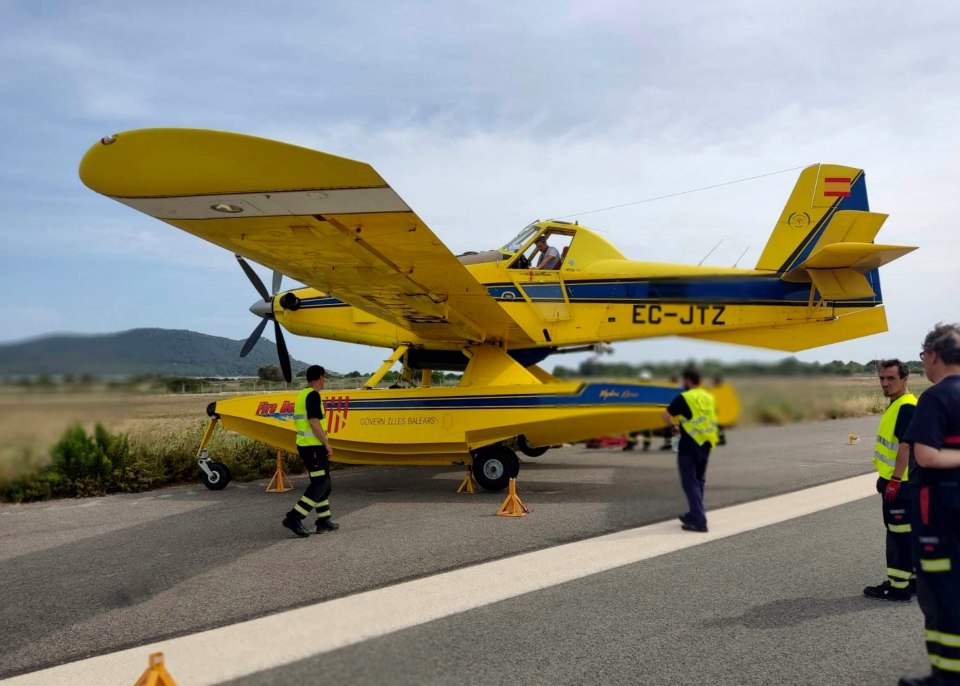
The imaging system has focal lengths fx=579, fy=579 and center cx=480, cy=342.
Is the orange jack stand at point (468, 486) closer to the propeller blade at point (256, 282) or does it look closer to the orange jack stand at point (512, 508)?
the orange jack stand at point (512, 508)

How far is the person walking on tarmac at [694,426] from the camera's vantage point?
1.90 m

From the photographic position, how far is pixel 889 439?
186 inches

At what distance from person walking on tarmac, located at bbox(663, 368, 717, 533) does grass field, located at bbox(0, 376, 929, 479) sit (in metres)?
0.10

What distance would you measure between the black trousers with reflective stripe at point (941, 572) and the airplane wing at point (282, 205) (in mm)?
4145

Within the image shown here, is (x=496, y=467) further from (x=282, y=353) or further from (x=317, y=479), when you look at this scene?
(x=282, y=353)

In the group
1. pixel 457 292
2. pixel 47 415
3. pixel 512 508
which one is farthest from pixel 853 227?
pixel 512 508

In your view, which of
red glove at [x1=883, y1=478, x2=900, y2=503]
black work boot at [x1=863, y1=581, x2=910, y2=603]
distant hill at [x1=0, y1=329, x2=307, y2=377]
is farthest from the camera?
black work boot at [x1=863, y1=581, x2=910, y2=603]

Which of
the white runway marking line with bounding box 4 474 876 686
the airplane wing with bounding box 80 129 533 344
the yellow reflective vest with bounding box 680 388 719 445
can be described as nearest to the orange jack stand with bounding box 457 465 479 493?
the airplane wing with bounding box 80 129 533 344

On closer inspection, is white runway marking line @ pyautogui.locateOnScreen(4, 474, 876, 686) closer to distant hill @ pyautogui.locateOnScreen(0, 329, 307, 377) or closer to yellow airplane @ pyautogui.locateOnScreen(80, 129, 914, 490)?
yellow airplane @ pyautogui.locateOnScreen(80, 129, 914, 490)

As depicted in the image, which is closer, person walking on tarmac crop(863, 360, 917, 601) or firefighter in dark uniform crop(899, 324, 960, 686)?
firefighter in dark uniform crop(899, 324, 960, 686)

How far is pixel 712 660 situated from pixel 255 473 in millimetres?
10130

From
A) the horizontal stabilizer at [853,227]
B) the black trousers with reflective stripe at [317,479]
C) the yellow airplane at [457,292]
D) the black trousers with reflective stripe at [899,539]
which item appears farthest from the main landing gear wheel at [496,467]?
the horizontal stabilizer at [853,227]

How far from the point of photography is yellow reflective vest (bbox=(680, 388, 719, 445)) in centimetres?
190

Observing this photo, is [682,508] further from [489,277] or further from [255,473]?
[255,473]
